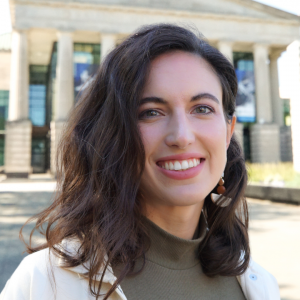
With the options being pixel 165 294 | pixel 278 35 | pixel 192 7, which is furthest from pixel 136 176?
pixel 278 35

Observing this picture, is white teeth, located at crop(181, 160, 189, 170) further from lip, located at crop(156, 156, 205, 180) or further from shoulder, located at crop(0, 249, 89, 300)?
shoulder, located at crop(0, 249, 89, 300)

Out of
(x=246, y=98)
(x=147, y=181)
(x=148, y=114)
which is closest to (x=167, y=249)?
(x=147, y=181)

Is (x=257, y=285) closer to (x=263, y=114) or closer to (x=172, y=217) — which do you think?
(x=172, y=217)

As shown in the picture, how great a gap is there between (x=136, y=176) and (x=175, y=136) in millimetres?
285

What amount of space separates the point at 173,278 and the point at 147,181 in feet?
1.66

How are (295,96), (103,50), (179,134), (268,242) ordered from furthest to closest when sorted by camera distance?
(103,50), (295,96), (268,242), (179,134)

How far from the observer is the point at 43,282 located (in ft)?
4.72

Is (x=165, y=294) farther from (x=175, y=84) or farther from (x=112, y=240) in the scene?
(x=175, y=84)

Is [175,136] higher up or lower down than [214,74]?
lower down

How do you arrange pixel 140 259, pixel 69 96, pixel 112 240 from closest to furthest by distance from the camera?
pixel 112 240
pixel 140 259
pixel 69 96

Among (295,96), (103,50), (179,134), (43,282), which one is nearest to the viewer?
(43,282)

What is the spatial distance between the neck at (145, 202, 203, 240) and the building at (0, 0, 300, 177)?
3045 centimetres

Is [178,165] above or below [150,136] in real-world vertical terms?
below

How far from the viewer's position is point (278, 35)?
36.8m
